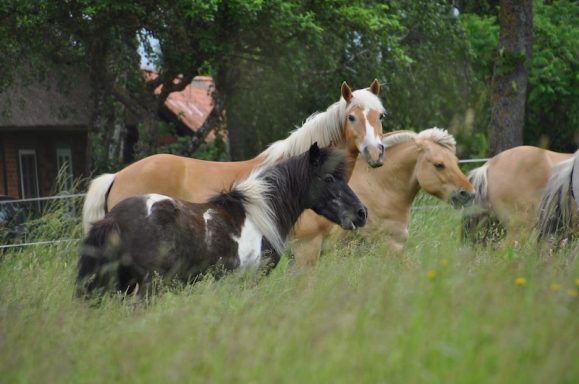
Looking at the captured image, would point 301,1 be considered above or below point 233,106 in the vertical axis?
above

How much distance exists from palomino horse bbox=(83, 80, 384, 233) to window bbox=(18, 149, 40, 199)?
18.1 metres

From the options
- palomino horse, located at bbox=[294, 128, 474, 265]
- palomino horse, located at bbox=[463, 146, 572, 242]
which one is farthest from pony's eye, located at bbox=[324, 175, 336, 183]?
palomino horse, located at bbox=[463, 146, 572, 242]

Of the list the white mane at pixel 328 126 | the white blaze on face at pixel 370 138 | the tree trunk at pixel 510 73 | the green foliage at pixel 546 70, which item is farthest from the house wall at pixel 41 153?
the white blaze on face at pixel 370 138

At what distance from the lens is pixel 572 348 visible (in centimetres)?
388

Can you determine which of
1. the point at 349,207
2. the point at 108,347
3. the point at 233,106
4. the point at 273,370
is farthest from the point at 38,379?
the point at 233,106

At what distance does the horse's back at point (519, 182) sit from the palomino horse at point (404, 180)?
0.52m

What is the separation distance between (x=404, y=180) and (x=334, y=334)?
16.9 ft

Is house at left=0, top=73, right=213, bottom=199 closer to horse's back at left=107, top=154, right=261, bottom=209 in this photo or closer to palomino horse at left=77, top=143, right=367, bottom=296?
horse's back at left=107, top=154, right=261, bottom=209

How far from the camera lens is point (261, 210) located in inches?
264

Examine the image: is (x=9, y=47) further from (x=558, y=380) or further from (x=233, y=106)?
(x=558, y=380)

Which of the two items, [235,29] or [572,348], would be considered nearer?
[572,348]

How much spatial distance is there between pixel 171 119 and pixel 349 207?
2046cm

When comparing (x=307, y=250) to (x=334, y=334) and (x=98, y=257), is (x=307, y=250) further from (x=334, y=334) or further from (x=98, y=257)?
(x=334, y=334)

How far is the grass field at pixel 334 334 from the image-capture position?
387 cm
